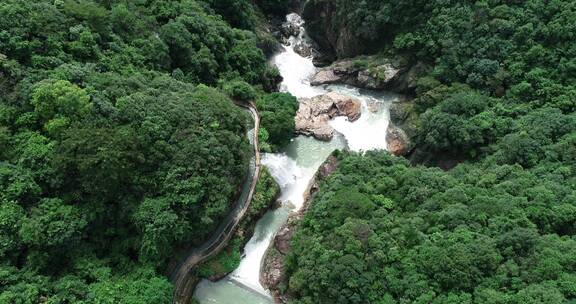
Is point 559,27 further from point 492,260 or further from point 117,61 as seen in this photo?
point 117,61

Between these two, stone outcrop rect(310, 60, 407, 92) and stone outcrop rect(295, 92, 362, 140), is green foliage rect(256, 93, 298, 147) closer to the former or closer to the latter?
stone outcrop rect(295, 92, 362, 140)

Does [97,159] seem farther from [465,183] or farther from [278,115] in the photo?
[465,183]

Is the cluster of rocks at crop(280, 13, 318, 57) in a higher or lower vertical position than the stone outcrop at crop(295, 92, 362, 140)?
higher

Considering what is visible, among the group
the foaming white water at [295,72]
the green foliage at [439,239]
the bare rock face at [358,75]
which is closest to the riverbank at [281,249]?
the green foliage at [439,239]

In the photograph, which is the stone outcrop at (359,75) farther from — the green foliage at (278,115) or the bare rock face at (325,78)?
the green foliage at (278,115)

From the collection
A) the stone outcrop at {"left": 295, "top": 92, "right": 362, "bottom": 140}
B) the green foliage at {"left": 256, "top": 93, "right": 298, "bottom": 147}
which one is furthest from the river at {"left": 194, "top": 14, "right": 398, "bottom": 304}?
the green foliage at {"left": 256, "top": 93, "right": 298, "bottom": 147}
